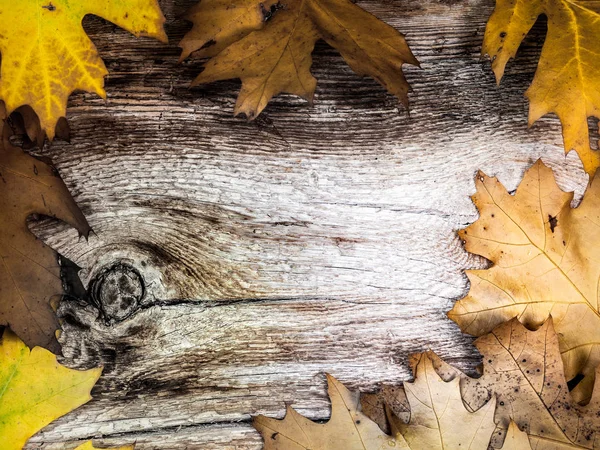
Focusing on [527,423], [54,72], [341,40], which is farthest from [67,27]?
[527,423]

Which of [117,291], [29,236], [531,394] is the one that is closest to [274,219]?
[117,291]

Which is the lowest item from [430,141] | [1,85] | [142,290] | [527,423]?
[527,423]

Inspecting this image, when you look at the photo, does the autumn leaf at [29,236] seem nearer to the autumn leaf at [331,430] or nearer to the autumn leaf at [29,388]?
the autumn leaf at [29,388]

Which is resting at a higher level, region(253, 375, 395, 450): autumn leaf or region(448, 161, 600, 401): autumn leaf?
region(448, 161, 600, 401): autumn leaf

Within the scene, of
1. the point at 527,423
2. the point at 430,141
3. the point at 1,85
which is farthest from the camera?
the point at 430,141

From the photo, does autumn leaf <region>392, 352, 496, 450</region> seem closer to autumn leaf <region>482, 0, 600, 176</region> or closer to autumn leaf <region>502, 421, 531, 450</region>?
autumn leaf <region>502, 421, 531, 450</region>

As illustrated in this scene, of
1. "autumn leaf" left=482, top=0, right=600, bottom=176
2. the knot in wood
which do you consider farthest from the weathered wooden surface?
"autumn leaf" left=482, top=0, right=600, bottom=176

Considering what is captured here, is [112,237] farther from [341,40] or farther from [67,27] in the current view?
[341,40]
